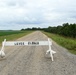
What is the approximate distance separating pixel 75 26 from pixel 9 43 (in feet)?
115

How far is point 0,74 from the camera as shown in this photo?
832cm

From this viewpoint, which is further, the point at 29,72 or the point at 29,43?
the point at 29,43

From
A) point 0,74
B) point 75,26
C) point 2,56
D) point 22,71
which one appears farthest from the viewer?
point 75,26

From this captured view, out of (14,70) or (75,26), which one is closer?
(14,70)

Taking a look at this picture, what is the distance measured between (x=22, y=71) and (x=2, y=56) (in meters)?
4.28

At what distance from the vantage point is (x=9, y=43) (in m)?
13.4

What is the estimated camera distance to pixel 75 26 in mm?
47094

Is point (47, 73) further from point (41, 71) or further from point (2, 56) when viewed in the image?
point (2, 56)

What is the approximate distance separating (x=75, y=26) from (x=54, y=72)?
39.1 meters

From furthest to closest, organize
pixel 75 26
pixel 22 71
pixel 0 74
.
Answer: pixel 75 26, pixel 22 71, pixel 0 74

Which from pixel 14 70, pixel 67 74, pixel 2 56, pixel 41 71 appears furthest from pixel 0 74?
pixel 2 56

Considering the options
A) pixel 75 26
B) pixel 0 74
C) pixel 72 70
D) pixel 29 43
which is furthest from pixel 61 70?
pixel 75 26

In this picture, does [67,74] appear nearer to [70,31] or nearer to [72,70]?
[72,70]

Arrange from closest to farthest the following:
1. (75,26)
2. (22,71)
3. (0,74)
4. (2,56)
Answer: (0,74), (22,71), (2,56), (75,26)
